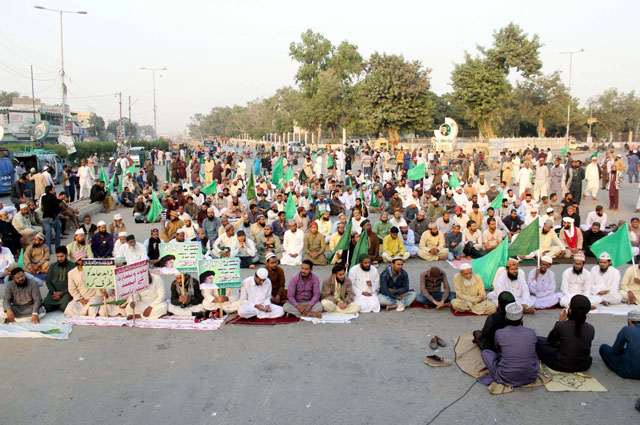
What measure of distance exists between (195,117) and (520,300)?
179529 millimetres

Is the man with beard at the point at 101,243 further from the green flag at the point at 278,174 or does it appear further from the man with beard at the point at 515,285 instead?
the green flag at the point at 278,174

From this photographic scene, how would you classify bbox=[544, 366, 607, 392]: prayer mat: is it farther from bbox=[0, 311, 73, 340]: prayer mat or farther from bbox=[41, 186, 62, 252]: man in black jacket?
bbox=[41, 186, 62, 252]: man in black jacket

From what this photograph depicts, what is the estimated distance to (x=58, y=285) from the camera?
784 centimetres

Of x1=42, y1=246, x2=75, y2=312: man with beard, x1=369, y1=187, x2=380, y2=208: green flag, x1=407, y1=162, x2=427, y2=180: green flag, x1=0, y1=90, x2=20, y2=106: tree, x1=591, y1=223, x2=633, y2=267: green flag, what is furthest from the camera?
x1=0, y1=90, x2=20, y2=106: tree

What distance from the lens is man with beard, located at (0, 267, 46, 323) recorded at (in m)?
7.30

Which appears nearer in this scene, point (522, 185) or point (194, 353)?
point (194, 353)

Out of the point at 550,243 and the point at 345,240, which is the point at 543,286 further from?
the point at 345,240

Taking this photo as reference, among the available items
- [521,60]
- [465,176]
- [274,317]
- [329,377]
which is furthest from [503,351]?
[521,60]

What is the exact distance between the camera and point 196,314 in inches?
293

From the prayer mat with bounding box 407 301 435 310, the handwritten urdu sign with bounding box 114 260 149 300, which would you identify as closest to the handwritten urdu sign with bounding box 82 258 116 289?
the handwritten urdu sign with bounding box 114 260 149 300

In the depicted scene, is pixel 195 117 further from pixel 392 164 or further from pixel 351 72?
pixel 392 164

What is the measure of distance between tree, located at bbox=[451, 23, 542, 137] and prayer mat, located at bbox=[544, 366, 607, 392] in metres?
34.5

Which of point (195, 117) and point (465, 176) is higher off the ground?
point (195, 117)

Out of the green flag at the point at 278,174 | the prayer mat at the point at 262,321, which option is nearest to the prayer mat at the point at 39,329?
the prayer mat at the point at 262,321
